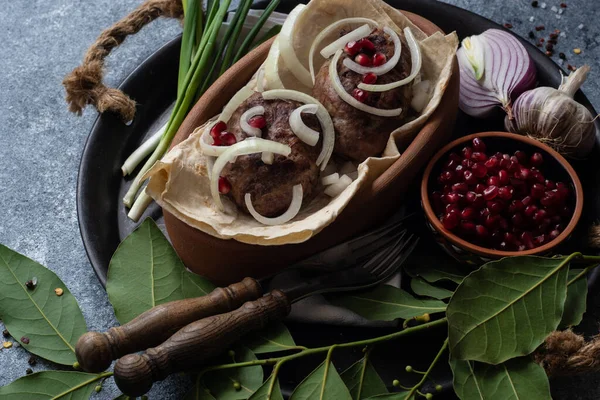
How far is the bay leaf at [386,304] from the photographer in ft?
7.61

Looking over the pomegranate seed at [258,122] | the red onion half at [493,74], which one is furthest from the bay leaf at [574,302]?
the pomegranate seed at [258,122]

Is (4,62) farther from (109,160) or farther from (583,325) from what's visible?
(583,325)

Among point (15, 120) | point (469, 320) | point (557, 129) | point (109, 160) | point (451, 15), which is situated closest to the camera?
point (469, 320)

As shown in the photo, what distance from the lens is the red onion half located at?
2791 millimetres

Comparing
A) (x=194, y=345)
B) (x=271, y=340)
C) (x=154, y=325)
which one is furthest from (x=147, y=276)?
(x=271, y=340)

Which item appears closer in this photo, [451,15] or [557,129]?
[557,129]

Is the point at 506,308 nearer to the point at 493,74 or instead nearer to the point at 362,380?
the point at 362,380

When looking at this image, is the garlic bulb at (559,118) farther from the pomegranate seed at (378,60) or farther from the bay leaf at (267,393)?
the bay leaf at (267,393)

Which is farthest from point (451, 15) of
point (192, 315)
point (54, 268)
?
point (54, 268)

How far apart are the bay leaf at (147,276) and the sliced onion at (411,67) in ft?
2.65

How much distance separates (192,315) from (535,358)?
1.00 metres

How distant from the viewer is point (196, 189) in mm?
2436

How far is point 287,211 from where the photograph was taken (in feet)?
7.80

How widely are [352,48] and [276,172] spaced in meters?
0.51
